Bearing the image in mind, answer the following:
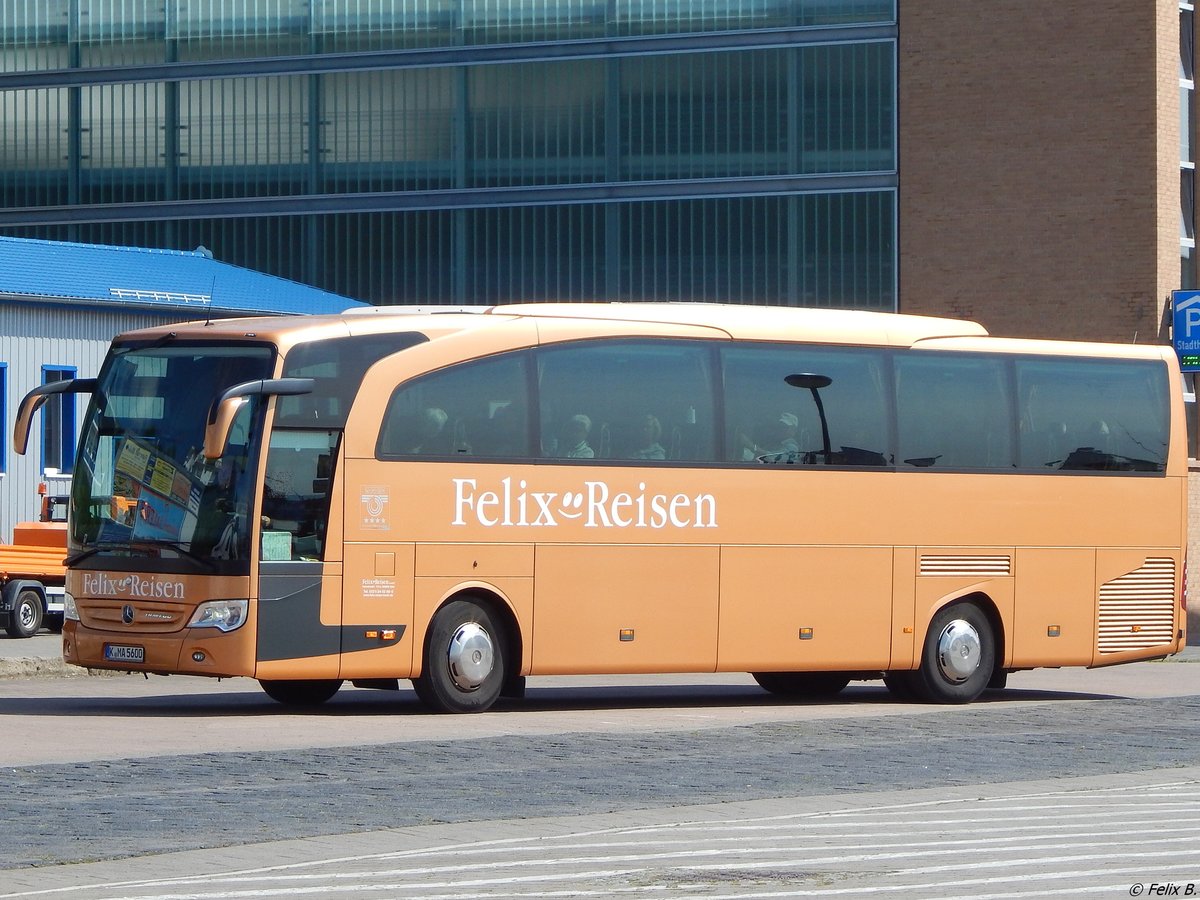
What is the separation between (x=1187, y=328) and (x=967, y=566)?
76.0 ft

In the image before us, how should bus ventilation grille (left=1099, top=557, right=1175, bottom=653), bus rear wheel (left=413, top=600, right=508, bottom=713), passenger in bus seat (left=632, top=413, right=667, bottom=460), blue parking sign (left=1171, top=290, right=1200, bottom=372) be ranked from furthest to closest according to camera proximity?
1. blue parking sign (left=1171, top=290, right=1200, bottom=372)
2. bus ventilation grille (left=1099, top=557, right=1175, bottom=653)
3. passenger in bus seat (left=632, top=413, right=667, bottom=460)
4. bus rear wheel (left=413, top=600, right=508, bottom=713)

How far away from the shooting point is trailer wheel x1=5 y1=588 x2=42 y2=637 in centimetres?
2993

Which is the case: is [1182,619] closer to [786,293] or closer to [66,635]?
[66,635]

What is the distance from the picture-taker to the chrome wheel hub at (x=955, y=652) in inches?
848

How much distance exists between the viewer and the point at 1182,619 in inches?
896

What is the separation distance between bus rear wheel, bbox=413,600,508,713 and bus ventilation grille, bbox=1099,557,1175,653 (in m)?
6.65

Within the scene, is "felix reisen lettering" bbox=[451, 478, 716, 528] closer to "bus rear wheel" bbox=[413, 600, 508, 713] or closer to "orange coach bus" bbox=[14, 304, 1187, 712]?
"orange coach bus" bbox=[14, 304, 1187, 712]

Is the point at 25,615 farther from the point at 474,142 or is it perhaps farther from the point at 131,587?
the point at 474,142

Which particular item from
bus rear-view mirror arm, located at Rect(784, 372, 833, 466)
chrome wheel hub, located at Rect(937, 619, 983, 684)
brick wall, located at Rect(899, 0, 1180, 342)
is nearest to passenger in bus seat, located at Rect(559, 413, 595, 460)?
bus rear-view mirror arm, located at Rect(784, 372, 833, 466)

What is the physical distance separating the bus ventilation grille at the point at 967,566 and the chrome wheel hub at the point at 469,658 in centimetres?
472

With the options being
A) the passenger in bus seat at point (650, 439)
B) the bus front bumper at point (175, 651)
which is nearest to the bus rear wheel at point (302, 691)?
the bus front bumper at point (175, 651)

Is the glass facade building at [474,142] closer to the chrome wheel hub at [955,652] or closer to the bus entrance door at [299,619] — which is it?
the chrome wheel hub at [955,652]

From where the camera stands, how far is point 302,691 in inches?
790

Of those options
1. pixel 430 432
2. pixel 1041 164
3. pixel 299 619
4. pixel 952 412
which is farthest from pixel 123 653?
pixel 1041 164
